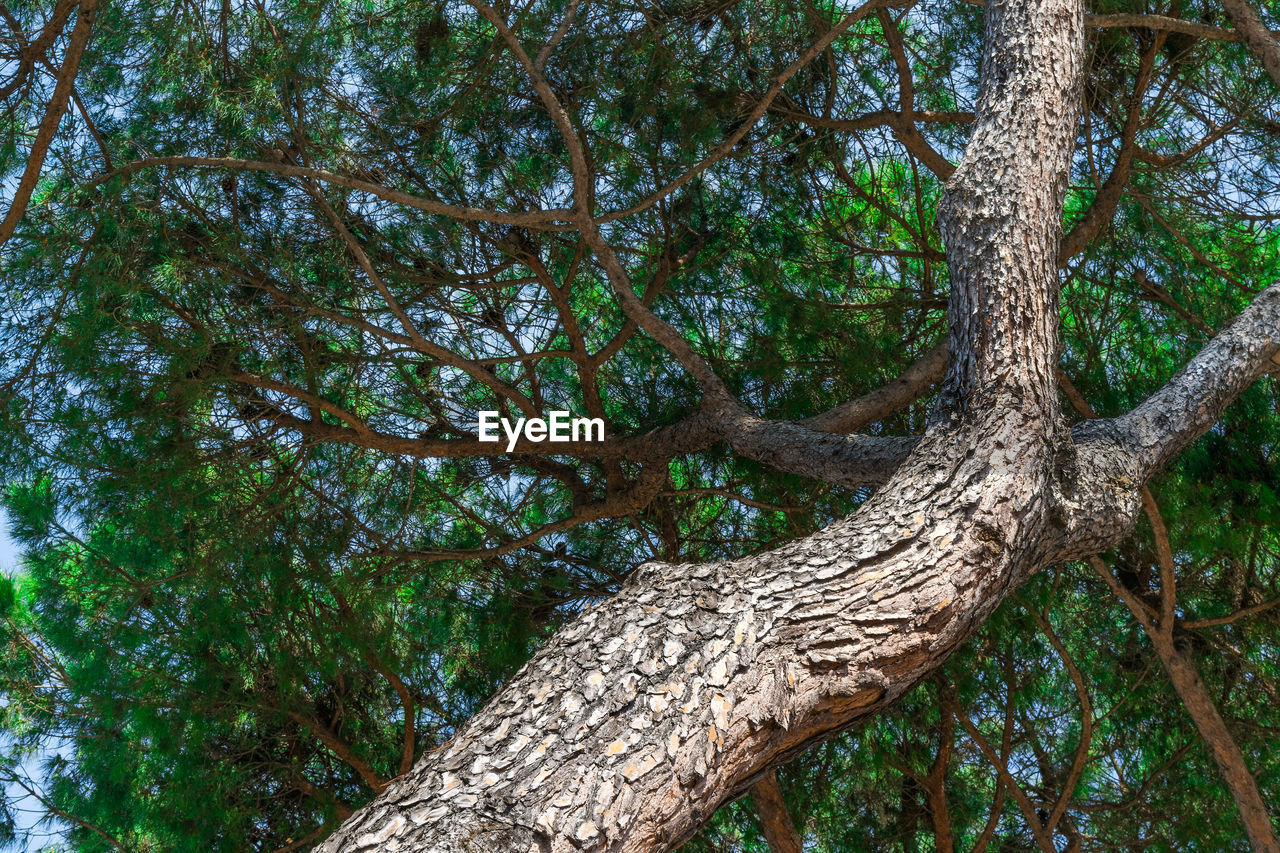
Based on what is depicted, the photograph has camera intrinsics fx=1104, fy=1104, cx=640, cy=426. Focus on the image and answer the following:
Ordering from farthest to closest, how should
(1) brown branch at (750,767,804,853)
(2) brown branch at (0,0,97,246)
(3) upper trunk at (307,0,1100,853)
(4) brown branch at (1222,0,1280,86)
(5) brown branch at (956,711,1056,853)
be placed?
(5) brown branch at (956,711,1056,853)
(1) brown branch at (750,767,804,853)
(4) brown branch at (1222,0,1280,86)
(2) brown branch at (0,0,97,246)
(3) upper trunk at (307,0,1100,853)

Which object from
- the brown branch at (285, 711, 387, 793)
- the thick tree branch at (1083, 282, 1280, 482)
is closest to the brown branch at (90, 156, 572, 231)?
the thick tree branch at (1083, 282, 1280, 482)

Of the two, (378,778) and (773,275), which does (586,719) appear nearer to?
(773,275)

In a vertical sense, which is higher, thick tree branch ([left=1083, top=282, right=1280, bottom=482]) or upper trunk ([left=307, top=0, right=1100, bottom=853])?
thick tree branch ([left=1083, top=282, right=1280, bottom=482])

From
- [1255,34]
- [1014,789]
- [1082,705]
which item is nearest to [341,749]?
[1014,789]

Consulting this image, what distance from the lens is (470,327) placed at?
11.5 ft

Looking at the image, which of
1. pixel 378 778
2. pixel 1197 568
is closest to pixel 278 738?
pixel 378 778

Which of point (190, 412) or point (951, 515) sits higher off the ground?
point (190, 412)

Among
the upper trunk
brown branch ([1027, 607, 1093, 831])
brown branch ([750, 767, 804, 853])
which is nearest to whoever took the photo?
the upper trunk

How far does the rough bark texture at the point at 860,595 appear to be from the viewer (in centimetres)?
103

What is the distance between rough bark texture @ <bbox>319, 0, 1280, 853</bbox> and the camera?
1.03 metres

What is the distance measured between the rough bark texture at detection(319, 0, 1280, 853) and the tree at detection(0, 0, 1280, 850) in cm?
38

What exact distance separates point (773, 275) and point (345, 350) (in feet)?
4.35

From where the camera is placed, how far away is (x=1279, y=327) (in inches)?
85.6

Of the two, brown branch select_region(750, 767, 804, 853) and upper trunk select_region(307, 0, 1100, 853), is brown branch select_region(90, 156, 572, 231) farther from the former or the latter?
brown branch select_region(750, 767, 804, 853)
